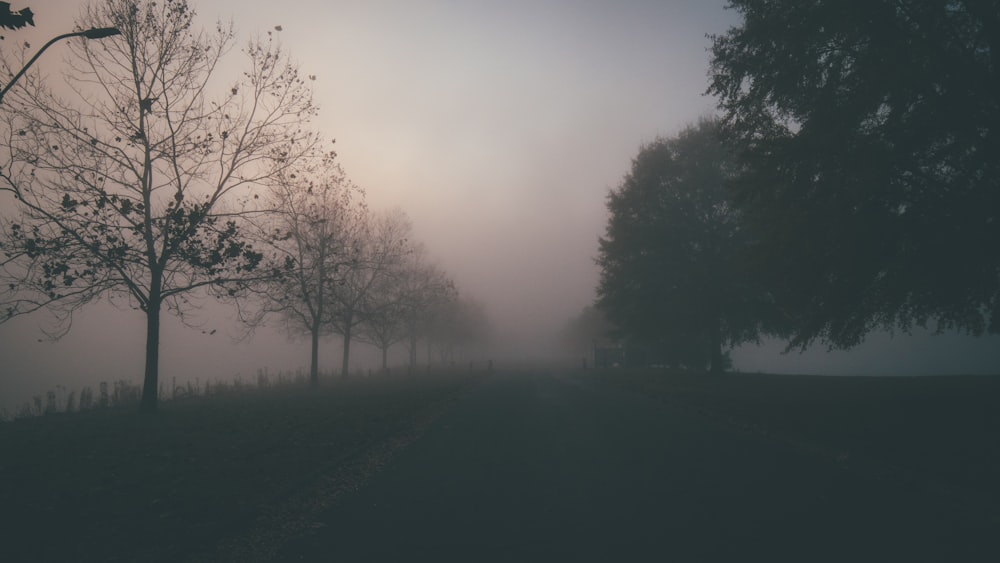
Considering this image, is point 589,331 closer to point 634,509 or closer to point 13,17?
point 634,509

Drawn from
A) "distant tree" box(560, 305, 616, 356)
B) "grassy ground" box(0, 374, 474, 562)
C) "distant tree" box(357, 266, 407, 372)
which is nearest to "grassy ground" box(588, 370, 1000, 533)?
"grassy ground" box(0, 374, 474, 562)

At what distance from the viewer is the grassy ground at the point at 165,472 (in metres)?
5.03

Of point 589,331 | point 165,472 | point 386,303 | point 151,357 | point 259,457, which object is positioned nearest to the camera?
point 165,472

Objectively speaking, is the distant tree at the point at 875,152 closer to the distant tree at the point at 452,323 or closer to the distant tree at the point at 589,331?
the distant tree at the point at 589,331

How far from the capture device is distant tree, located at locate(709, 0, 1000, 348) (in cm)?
932

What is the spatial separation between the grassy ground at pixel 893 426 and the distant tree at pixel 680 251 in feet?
25.0

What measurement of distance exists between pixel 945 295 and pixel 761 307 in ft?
47.7

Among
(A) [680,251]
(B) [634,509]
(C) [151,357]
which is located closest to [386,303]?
(C) [151,357]

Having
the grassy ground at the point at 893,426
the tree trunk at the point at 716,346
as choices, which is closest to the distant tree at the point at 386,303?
the tree trunk at the point at 716,346

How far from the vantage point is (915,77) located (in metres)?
9.00

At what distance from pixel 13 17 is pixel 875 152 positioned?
46.1ft

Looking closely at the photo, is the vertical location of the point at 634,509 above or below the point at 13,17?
below

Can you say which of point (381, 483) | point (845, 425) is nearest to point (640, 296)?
point (845, 425)

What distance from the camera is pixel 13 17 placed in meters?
5.54
